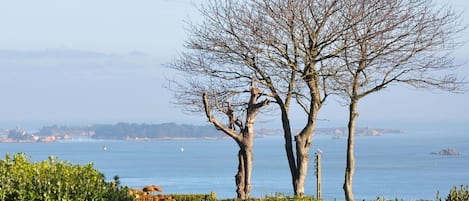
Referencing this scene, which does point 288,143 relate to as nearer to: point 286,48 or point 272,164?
point 286,48

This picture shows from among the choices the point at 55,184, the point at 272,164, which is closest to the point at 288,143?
the point at 55,184

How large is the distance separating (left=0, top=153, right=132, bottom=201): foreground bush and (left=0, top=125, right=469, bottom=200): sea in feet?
31.7

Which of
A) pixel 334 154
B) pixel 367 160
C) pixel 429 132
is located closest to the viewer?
pixel 367 160

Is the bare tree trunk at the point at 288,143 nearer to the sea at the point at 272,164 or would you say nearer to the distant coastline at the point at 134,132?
the sea at the point at 272,164

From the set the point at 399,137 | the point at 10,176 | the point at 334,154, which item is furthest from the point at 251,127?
the point at 399,137

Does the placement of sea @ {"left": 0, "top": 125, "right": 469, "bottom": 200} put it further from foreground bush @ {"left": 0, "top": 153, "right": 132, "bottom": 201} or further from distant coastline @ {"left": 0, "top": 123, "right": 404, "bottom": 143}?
foreground bush @ {"left": 0, "top": 153, "right": 132, "bottom": 201}

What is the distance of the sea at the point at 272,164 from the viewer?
32.6 meters

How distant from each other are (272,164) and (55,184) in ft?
148

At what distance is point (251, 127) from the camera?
63.6ft

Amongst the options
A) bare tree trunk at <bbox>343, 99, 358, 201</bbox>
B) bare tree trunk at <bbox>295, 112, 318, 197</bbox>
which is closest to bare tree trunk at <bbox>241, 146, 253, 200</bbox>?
bare tree trunk at <bbox>295, 112, 318, 197</bbox>

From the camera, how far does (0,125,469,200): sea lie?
107 feet

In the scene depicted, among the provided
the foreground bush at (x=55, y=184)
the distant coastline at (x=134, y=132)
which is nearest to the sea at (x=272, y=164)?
the distant coastline at (x=134, y=132)

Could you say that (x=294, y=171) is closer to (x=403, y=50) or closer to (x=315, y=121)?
(x=315, y=121)

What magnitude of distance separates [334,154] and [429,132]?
1715 inches
